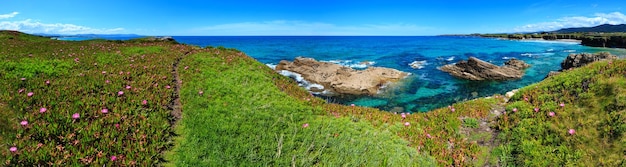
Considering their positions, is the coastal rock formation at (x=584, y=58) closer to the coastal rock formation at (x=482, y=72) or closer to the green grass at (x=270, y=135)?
the coastal rock formation at (x=482, y=72)

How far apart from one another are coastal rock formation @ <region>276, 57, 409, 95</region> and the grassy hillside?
19.8 meters

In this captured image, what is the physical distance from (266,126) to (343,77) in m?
27.0

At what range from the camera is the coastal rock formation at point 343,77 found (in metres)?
31.0

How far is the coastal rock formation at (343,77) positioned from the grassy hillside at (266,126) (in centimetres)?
1982

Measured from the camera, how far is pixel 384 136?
778 cm

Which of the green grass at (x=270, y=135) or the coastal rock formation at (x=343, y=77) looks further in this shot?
the coastal rock formation at (x=343, y=77)

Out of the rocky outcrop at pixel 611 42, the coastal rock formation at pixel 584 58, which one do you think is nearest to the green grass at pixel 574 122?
the coastal rock formation at pixel 584 58

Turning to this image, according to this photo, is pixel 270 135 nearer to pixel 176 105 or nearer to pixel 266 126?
pixel 266 126

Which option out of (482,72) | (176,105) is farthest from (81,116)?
(482,72)

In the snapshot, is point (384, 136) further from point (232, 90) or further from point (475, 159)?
point (232, 90)

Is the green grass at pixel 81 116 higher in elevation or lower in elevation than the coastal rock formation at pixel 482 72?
higher

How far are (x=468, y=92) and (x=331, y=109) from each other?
90.5ft

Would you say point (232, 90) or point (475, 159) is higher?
point (232, 90)

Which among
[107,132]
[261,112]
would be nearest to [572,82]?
[261,112]
